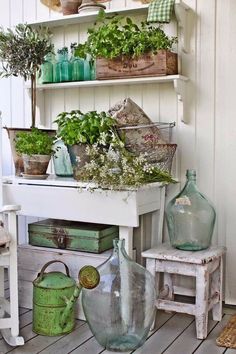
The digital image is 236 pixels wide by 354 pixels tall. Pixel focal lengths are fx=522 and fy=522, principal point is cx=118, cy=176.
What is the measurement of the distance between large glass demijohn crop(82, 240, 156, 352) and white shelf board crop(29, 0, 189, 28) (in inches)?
56.7

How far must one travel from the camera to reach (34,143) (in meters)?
3.04

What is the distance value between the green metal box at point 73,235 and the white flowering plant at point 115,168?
30 cm

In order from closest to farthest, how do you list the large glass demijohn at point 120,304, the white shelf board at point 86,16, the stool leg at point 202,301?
the large glass demijohn at point 120,304
the stool leg at point 202,301
the white shelf board at point 86,16

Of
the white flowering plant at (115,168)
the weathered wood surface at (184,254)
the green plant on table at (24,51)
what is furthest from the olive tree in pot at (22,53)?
the weathered wood surface at (184,254)

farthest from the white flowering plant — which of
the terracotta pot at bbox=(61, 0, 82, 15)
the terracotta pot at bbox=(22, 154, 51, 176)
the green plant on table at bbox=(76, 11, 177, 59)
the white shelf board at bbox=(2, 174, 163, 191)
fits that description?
the terracotta pot at bbox=(61, 0, 82, 15)

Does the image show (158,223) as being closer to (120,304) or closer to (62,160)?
(62,160)

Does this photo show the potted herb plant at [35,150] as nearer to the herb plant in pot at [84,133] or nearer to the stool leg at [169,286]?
the herb plant in pot at [84,133]

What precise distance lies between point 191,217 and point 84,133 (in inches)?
29.6

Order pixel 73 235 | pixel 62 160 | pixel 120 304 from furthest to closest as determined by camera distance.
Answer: pixel 62 160
pixel 73 235
pixel 120 304

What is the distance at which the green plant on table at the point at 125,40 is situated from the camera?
290cm

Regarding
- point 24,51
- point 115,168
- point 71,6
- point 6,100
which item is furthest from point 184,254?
point 6,100

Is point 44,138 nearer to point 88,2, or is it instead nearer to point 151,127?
point 151,127

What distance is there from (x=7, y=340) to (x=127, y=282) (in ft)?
2.19

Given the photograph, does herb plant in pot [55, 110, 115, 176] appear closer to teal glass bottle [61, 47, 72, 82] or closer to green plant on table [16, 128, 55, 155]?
green plant on table [16, 128, 55, 155]
